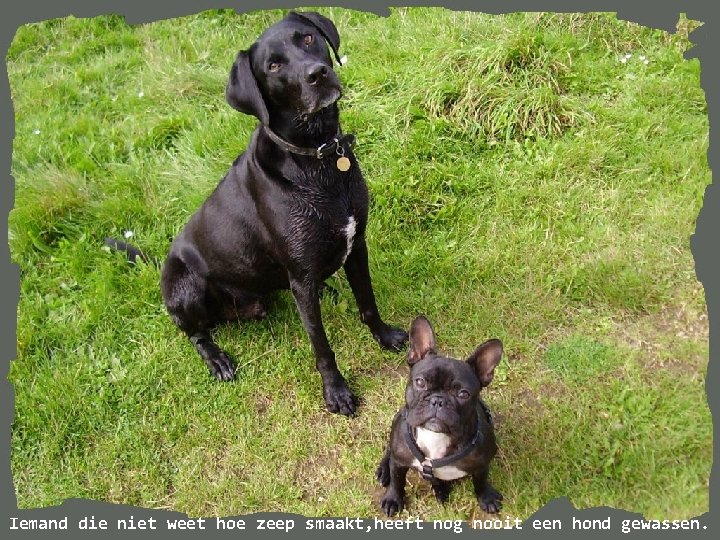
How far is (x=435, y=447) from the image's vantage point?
3223mm

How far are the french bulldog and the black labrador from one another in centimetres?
71

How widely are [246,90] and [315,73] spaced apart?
1.25ft

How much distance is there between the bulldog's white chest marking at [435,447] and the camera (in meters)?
3.19

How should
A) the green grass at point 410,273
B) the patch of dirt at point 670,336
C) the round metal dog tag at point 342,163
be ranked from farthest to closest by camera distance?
the patch of dirt at point 670,336, the green grass at point 410,273, the round metal dog tag at point 342,163

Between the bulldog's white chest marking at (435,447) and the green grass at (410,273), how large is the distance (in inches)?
13.8

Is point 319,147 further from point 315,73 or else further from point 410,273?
point 410,273

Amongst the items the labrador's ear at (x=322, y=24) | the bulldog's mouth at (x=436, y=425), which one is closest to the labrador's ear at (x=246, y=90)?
the labrador's ear at (x=322, y=24)

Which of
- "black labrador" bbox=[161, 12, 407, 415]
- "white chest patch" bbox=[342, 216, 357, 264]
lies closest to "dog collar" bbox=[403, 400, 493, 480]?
"black labrador" bbox=[161, 12, 407, 415]

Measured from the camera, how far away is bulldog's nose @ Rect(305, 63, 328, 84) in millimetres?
3176

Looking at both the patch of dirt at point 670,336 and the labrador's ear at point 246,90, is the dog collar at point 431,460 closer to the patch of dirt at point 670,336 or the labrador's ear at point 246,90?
the patch of dirt at point 670,336

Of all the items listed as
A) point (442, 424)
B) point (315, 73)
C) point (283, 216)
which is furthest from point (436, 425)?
point (315, 73)

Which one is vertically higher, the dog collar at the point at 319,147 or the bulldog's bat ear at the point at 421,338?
the dog collar at the point at 319,147

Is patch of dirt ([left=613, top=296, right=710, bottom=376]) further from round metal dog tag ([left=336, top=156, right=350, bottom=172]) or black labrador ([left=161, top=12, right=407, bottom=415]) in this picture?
round metal dog tag ([left=336, top=156, right=350, bottom=172])

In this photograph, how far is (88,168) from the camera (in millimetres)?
5793
